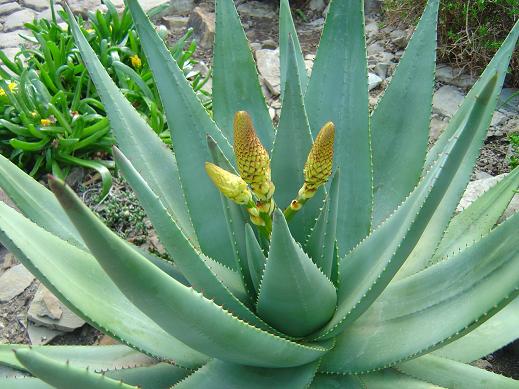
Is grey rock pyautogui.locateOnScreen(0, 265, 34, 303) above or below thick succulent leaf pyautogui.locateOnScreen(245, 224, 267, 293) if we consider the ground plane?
below

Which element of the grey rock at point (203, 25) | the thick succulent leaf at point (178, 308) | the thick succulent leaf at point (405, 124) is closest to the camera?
the thick succulent leaf at point (178, 308)

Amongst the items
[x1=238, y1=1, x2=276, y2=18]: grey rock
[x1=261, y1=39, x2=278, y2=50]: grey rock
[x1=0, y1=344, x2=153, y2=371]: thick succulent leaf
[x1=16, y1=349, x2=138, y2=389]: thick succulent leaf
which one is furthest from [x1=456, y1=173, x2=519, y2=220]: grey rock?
[x1=238, y1=1, x2=276, y2=18]: grey rock

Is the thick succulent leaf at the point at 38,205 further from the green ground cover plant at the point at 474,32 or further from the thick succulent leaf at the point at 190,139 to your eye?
the green ground cover plant at the point at 474,32

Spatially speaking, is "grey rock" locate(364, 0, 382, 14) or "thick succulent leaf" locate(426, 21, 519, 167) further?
"grey rock" locate(364, 0, 382, 14)

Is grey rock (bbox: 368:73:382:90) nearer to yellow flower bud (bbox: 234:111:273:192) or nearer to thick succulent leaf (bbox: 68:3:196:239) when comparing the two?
thick succulent leaf (bbox: 68:3:196:239)

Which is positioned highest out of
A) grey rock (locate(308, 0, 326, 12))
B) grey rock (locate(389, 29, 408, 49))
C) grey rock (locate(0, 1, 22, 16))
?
grey rock (locate(0, 1, 22, 16))

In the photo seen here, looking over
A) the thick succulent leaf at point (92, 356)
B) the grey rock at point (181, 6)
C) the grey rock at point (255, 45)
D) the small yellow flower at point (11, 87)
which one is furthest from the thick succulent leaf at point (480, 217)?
the grey rock at point (181, 6)

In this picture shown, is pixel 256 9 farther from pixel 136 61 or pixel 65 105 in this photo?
pixel 65 105

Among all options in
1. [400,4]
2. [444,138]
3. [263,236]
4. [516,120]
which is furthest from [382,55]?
[263,236]
